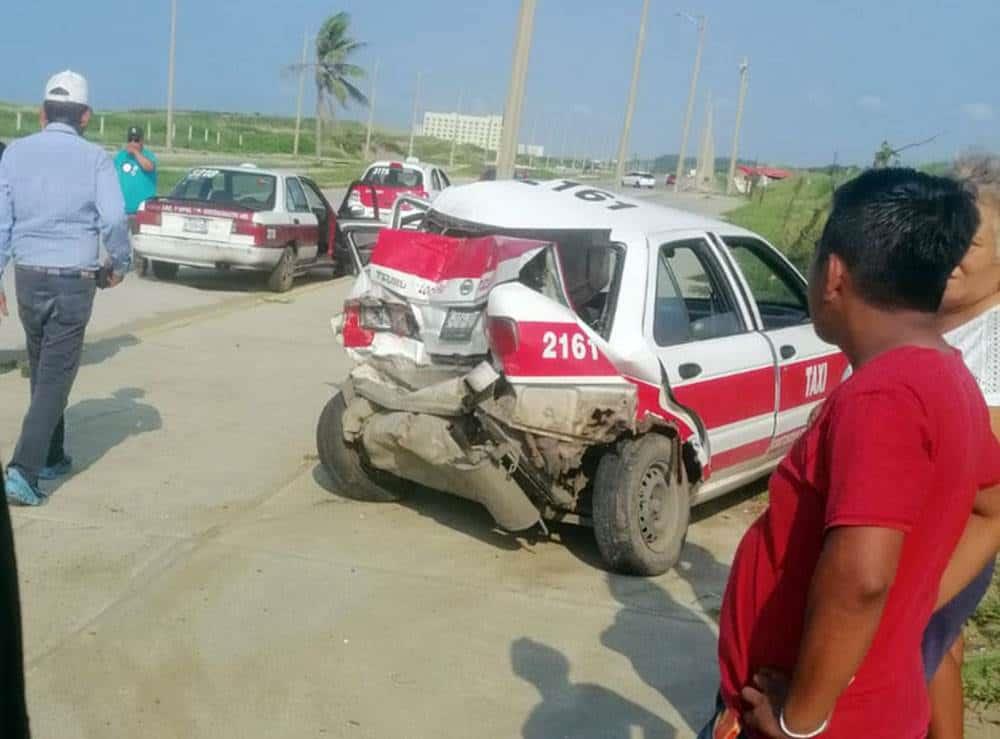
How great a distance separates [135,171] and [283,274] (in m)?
2.24

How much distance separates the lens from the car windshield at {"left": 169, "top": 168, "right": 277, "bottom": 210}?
57.7 feet

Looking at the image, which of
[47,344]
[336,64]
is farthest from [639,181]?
[47,344]

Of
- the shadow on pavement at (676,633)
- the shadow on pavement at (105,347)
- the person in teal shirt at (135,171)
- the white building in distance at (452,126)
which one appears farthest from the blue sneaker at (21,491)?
the white building in distance at (452,126)

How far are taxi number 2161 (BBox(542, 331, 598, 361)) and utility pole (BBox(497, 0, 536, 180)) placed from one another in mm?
12003

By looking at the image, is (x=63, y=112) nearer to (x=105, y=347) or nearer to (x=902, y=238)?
(x=105, y=347)

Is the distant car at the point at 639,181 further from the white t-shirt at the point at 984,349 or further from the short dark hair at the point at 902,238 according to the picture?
the short dark hair at the point at 902,238

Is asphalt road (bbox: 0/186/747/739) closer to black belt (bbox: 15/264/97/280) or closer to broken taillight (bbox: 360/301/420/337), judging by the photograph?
broken taillight (bbox: 360/301/420/337)

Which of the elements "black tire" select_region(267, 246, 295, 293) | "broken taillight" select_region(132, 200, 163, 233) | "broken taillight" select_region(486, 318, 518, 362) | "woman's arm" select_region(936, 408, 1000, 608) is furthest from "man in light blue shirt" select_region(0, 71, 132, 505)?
"black tire" select_region(267, 246, 295, 293)

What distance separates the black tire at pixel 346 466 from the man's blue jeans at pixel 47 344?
1.33 m

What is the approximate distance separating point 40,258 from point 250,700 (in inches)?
120

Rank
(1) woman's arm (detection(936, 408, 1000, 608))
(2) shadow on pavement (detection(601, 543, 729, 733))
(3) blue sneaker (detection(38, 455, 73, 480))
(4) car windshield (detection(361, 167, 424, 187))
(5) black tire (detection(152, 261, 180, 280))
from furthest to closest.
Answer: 1. (4) car windshield (detection(361, 167, 424, 187))
2. (5) black tire (detection(152, 261, 180, 280))
3. (3) blue sneaker (detection(38, 455, 73, 480))
4. (2) shadow on pavement (detection(601, 543, 729, 733))
5. (1) woman's arm (detection(936, 408, 1000, 608))

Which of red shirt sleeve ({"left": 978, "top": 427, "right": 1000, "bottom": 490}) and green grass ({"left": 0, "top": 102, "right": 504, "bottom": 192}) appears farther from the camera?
green grass ({"left": 0, "top": 102, "right": 504, "bottom": 192})

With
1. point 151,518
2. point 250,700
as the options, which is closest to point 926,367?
point 250,700

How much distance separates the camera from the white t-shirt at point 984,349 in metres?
3.88
